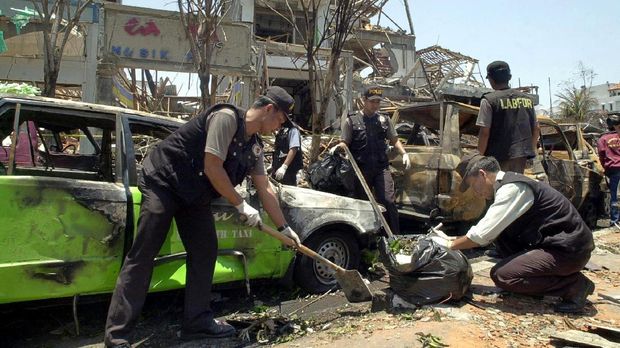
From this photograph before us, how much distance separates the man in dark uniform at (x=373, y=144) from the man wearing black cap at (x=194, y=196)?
6.92ft

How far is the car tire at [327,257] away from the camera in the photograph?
13.8 feet

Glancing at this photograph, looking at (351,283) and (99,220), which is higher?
(99,220)

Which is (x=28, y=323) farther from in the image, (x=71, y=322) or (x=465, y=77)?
(x=465, y=77)

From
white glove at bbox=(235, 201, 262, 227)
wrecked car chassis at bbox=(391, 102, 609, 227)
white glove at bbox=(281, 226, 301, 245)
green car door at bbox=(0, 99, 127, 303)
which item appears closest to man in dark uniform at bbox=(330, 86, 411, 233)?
wrecked car chassis at bbox=(391, 102, 609, 227)

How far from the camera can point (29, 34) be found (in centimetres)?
1166

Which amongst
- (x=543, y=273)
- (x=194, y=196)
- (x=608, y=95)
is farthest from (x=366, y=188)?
(x=608, y=95)

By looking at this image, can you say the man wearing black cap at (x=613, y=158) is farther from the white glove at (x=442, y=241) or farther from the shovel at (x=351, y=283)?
the shovel at (x=351, y=283)

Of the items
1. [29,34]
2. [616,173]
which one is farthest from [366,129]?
[29,34]

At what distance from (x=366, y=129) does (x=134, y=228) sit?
2.85 meters

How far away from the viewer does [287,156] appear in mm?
6203

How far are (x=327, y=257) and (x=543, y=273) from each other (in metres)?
1.72

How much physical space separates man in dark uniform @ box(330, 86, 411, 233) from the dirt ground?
142 centimetres

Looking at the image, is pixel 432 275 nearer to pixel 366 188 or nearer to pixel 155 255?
pixel 366 188

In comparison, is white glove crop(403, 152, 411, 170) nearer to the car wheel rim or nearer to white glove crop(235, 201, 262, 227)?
the car wheel rim
